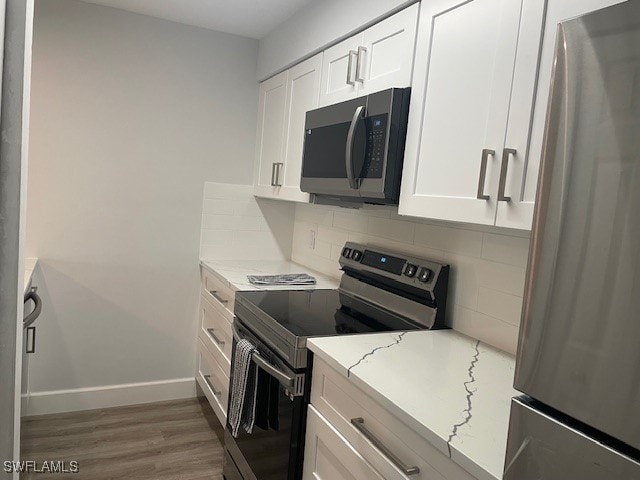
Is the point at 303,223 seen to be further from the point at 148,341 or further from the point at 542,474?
the point at 542,474

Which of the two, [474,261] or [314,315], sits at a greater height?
[474,261]

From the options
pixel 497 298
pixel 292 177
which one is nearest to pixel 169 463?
pixel 292 177

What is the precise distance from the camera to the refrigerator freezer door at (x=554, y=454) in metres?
0.60

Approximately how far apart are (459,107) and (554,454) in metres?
1.05

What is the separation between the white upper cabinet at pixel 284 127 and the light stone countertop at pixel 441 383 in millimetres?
999

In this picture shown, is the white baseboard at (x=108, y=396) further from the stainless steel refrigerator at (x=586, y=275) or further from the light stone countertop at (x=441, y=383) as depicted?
the stainless steel refrigerator at (x=586, y=275)

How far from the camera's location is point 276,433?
176 cm

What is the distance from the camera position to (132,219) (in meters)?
2.96

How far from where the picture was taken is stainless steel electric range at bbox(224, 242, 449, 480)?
1652 millimetres

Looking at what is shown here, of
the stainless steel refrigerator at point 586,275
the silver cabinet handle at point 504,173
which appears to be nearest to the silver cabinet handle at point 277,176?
the silver cabinet handle at point 504,173

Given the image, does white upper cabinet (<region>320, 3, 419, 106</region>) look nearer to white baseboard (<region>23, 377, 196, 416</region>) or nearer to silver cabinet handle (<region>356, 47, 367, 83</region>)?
silver cabinet handle (<region>356, 47, 367, 83</region>)

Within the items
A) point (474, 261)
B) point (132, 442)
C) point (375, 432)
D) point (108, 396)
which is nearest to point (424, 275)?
point (474, 261)

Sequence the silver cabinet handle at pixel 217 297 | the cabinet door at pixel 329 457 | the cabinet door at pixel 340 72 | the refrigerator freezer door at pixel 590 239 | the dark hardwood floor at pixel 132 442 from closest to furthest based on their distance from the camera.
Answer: the refrigerator freezer door at pixel 590 239 < the cabinet door at pixel 329 457 < the cabinet door at pixel 340 72 < the dark hardwood floor at pixel 132 442 < the silver cabinet handle at pixel 217 297

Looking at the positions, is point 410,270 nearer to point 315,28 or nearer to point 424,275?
point 424,275
